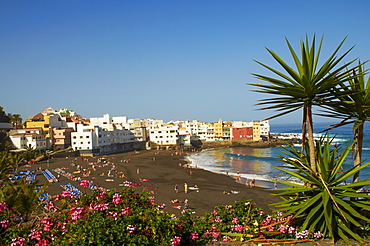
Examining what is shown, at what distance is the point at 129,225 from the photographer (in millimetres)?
4645

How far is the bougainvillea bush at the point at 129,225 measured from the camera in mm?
4570

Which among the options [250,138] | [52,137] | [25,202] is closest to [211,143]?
[250,138]

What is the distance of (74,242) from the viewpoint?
434 cm

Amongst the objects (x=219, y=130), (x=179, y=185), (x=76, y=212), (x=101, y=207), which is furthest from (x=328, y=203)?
(x=219, y=130)

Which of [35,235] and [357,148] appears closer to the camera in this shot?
[35,235]

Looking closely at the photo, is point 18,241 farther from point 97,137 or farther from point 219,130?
point 219,130

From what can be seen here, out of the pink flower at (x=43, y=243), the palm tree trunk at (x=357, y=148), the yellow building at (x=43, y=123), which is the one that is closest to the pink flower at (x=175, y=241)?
the pink flower at (x=43, y=243)

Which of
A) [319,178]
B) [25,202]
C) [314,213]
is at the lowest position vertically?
[25,202]

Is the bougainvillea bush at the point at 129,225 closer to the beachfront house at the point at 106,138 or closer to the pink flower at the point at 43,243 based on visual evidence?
the pink flower at the point at 43,243

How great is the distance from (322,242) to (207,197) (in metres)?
19.4

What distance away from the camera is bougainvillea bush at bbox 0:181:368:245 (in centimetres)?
457

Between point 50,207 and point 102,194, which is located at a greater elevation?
point 102,194

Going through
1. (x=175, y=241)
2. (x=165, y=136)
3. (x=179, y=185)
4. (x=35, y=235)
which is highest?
(x=35, y=235)

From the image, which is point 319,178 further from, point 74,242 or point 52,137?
point 52,137
